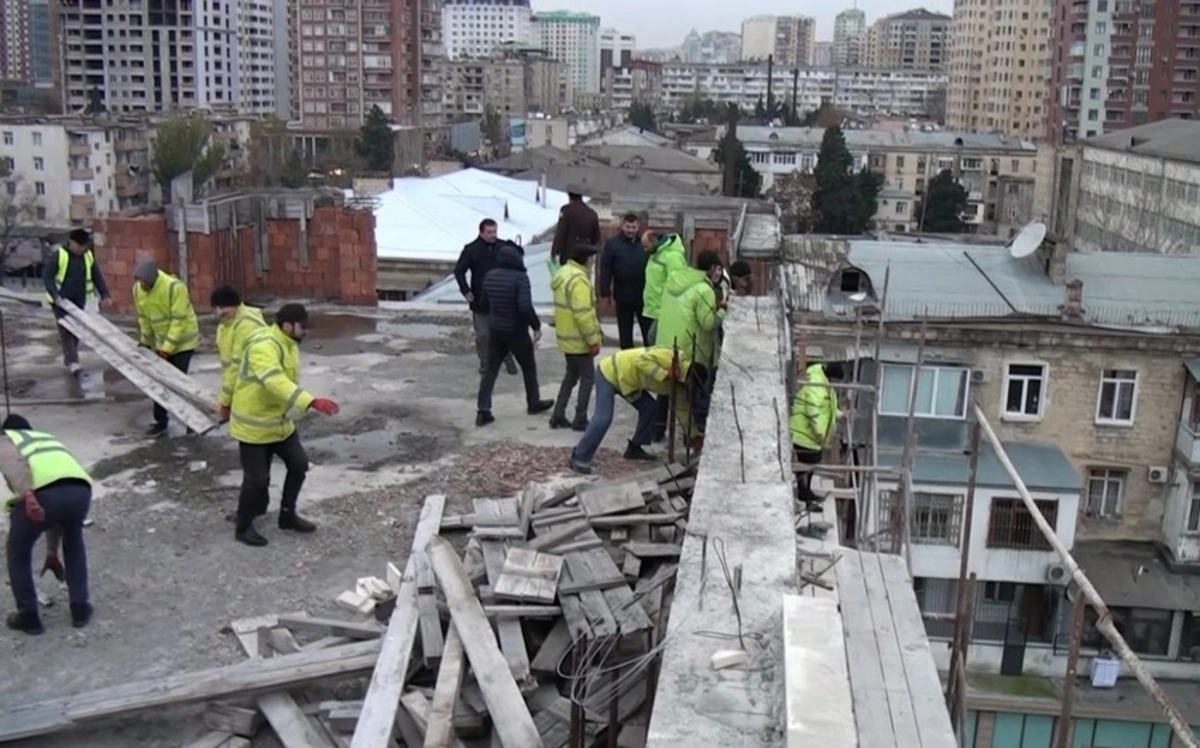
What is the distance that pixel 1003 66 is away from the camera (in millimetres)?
109375

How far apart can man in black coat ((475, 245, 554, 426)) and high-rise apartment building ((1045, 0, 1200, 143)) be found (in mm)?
69767

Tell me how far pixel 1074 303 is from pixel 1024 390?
6.47 feet

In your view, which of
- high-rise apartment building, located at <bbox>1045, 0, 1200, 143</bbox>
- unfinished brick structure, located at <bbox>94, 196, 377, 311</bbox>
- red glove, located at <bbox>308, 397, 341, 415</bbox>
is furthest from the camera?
high-rise apartment building, located at <bbox>1045, 0, 1200, 143</bbox>

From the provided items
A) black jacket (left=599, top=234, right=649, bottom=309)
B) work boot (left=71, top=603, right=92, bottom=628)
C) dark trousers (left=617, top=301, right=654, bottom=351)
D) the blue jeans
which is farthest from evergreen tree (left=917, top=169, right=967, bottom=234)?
work boot (left=71, top=603, right=92, bottom=628)

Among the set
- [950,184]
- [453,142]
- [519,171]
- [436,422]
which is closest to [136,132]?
[519,171]

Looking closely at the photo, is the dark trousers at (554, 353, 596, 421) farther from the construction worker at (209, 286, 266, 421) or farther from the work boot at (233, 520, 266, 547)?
the work boot at (233, 520, 266, 547)

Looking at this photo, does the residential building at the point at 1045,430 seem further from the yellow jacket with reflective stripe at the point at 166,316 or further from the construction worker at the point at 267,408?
the construction worker at the point at 267,408

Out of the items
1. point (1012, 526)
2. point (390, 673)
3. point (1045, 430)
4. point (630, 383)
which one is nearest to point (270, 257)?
point (630, 383)

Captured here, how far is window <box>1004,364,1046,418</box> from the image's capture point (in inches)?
933

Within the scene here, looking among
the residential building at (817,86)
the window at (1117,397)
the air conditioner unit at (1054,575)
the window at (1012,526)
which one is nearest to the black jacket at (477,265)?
the window at (1012,526)

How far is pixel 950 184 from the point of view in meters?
59.2

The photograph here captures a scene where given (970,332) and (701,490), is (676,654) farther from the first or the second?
(970,332)

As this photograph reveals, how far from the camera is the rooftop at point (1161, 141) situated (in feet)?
164

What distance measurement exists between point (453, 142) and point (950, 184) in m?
48.4
